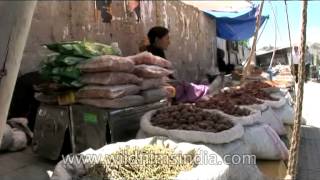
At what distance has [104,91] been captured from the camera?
286cm

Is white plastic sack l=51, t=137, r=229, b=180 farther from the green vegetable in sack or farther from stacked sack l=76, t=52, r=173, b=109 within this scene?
the green vegetable in sack

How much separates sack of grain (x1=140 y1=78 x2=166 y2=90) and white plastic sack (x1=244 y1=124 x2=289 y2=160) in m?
0.89

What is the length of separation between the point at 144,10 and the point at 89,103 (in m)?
4.26

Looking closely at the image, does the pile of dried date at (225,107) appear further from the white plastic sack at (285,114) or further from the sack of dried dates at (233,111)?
the white plastic sack at (285,114)

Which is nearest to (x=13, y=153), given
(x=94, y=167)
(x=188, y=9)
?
(x=94, y=167)

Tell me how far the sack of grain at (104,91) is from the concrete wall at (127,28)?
1340mm

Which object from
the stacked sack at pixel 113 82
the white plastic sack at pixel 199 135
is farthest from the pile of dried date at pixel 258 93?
the white plastic sack at pixel 199 135

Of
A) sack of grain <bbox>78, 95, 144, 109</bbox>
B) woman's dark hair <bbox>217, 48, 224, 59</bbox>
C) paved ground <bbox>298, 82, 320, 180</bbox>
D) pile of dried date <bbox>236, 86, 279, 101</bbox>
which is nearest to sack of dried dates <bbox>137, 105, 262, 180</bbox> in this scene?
sack of grain <bbox>78, 95, 144, 109</bbox>

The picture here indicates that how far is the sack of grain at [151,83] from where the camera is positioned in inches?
129

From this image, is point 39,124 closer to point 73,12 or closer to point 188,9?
point 73,12

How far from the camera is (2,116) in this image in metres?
1.35

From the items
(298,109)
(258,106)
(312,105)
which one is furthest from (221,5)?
(298,109)

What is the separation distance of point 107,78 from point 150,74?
1.59 feet

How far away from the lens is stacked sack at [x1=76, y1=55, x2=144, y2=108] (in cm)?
289
